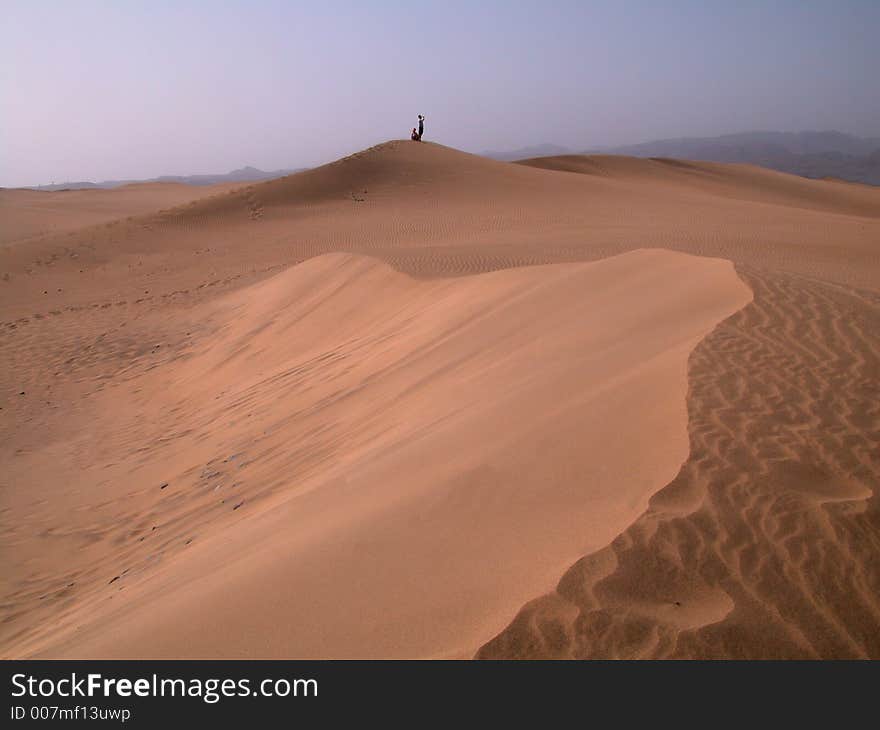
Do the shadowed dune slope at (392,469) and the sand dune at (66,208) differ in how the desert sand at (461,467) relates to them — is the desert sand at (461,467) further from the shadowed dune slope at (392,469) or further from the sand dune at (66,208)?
the sand dune at (66,208)

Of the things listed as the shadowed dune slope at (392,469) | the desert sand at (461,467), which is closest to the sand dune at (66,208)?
the desert sand at (461,467)

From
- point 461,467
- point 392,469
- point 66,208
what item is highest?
point 66,208

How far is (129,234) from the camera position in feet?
71.3

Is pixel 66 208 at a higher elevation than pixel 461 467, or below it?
higher

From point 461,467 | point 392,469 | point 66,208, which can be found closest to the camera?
point 461,467

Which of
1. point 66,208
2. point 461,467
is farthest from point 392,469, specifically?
point 66,208

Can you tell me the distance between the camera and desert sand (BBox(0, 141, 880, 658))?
8.48 feet

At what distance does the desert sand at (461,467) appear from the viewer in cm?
258

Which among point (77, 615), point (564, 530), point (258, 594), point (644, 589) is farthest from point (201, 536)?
point (644, 589)

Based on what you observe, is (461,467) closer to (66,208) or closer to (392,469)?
(392,469)

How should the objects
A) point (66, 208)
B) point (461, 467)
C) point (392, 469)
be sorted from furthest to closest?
point (66, 208)
point (392, 469)
point (461, 467)

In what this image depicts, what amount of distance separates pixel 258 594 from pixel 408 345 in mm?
4636

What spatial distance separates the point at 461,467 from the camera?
12.6ft

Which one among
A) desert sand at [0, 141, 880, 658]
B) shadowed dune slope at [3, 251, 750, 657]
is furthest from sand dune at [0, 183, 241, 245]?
shadowed dune slope at [3, 251, 750, 657]
